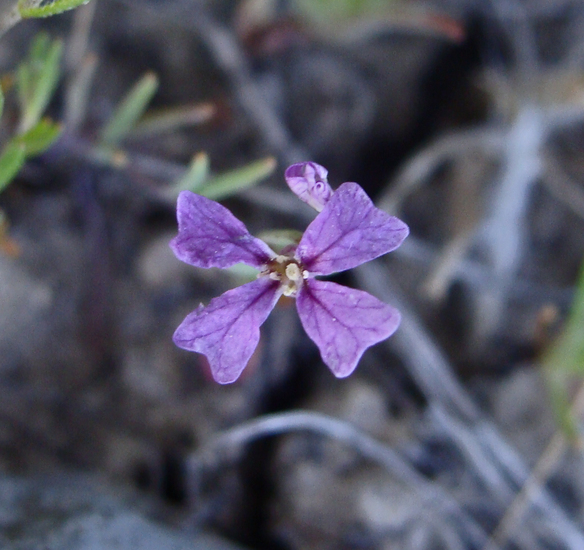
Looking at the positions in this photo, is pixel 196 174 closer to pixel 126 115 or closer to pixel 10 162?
pixel 126 115

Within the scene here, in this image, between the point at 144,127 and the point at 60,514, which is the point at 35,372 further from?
the point at 144,127

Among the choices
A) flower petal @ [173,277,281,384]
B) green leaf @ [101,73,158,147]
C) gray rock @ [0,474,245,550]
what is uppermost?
green leaf @ [101,73,158,147]

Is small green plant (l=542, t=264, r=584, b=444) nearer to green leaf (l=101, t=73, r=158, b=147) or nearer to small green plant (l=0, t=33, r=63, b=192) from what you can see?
green leaf (l=101, t=73, r=158, b=147)

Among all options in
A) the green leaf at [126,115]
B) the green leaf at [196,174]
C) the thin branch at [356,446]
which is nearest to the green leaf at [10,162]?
the green leaf at [196,174]

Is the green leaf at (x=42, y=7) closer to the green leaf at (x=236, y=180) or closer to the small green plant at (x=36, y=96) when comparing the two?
the small green plant at (x=36, y=96)

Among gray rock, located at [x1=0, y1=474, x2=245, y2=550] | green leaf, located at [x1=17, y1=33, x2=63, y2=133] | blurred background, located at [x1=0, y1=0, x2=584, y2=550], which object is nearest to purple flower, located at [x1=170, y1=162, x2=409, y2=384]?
blurred background, located at [x1=0, y1=0, x2=584, y2=550]

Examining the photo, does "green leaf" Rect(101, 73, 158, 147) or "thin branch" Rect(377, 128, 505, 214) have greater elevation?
"thin branch" Rect(377, 128, 505, 214)

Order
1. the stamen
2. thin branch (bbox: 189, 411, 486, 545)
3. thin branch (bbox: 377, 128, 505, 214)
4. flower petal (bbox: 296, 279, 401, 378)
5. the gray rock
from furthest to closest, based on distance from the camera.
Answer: thin branch (bbox: 377, 128, 505, 214), thin branch (bbox: 189, 411, 486, 545), the gray rock, the stamen, flower petal (bbox: 296, 279, 401, 378)
